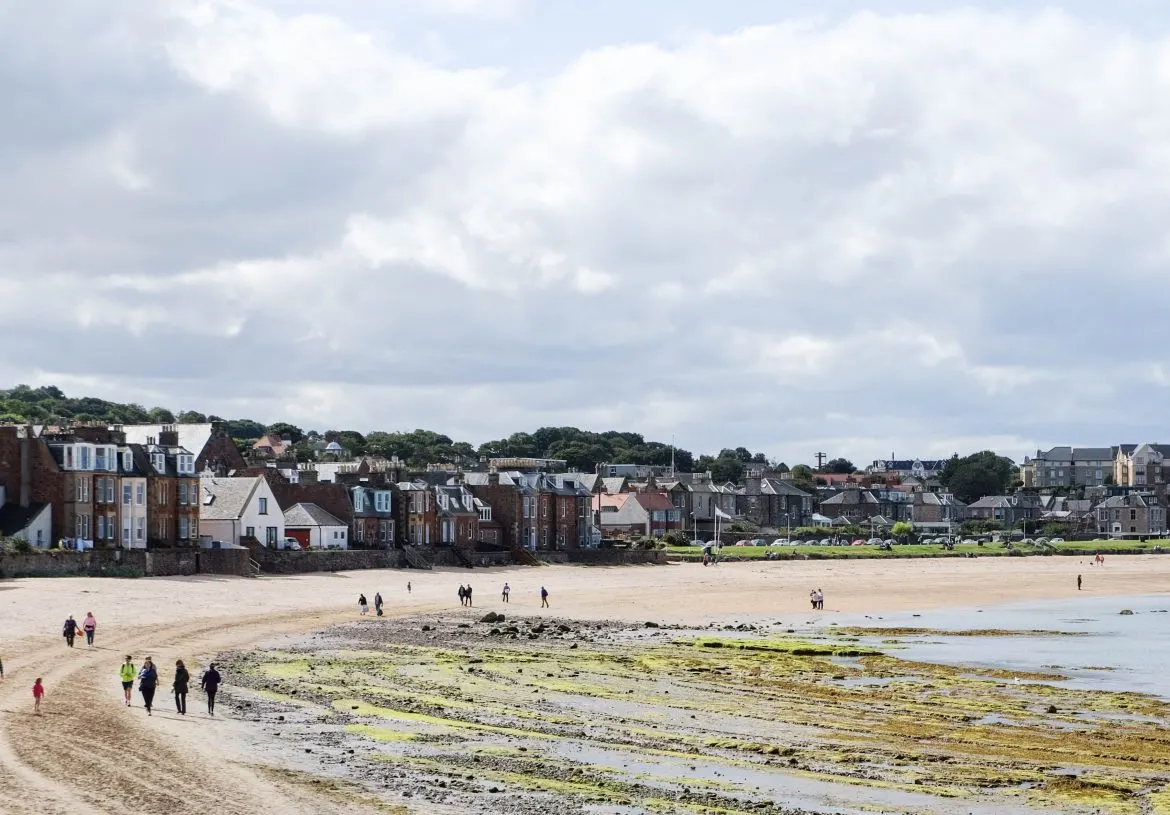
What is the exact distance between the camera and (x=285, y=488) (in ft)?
320

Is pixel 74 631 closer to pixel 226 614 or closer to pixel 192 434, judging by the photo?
pixel 226 614

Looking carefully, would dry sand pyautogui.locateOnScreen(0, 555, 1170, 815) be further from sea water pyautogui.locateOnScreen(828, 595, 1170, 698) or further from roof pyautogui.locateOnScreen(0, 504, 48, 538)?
roof pyautogui.locateOnScreen(0, 504, 48, 538)

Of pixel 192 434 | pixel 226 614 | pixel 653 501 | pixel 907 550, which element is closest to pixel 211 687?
pixel 226 614

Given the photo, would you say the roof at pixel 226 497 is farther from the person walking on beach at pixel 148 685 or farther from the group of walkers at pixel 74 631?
the person walking on beach at pixel 148 685

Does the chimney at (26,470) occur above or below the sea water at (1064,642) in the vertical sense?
above

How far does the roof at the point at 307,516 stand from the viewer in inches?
3691

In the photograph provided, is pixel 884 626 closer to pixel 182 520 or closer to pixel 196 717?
pixel 196 717

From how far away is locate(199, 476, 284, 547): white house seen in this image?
3381 inches

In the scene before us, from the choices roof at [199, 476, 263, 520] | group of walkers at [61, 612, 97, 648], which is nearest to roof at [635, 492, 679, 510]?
roof at [199, 476, 263, 520]

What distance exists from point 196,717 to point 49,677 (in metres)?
7.43

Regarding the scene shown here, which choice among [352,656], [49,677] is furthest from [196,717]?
[352,656]

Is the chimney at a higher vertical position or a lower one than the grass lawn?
higher

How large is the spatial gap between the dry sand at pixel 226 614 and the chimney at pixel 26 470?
1062 centimetres

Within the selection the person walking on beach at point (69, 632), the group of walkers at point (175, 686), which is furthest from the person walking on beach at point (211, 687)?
the person walking on beach at point (69, 632)
